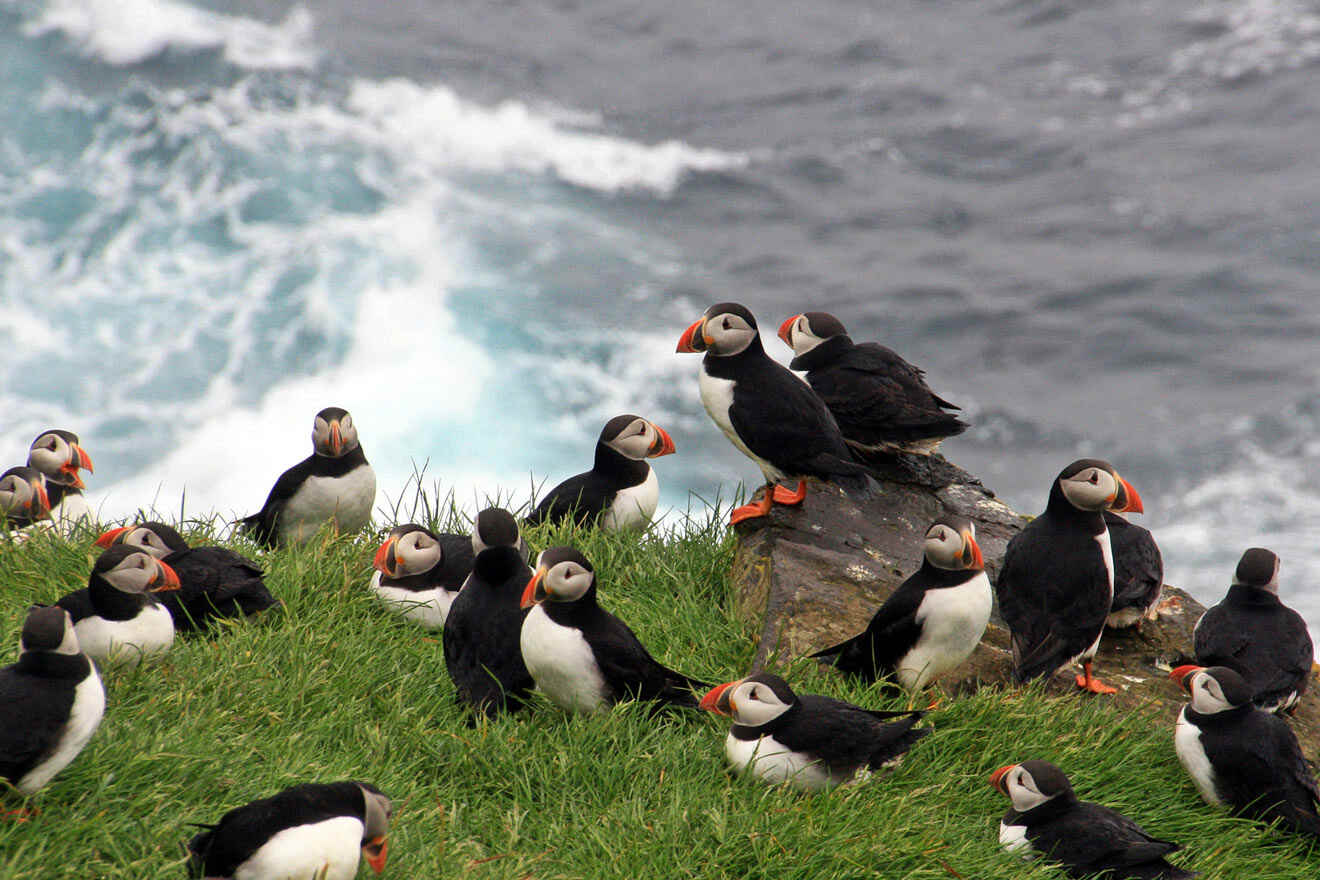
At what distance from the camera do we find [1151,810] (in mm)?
5004

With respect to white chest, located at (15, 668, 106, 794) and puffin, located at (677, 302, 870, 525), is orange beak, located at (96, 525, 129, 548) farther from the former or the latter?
puffin, located at (677, 302, 870, 525)

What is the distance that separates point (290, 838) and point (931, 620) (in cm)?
274

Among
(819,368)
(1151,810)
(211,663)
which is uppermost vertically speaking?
(819,368)

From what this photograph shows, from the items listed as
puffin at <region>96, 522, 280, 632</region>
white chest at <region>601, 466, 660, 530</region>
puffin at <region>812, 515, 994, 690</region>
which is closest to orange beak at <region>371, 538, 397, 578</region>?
puffin at <region>96, 522, 280, 632</region>

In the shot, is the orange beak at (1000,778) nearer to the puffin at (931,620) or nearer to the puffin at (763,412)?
the puffin at (931,620)

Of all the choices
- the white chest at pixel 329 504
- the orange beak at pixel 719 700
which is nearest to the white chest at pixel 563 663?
the orange beak at pixel 719 700

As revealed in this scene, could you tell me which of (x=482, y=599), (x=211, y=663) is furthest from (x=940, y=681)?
(x=211, y=663)

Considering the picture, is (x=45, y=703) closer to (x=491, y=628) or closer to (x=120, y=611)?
(x=120, y=611)

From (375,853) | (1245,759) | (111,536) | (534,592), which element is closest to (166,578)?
(111,536)

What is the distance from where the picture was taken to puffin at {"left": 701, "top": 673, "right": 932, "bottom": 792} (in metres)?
4.47

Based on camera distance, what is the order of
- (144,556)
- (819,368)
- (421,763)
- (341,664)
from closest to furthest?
(421,763)
(144,556)
(341,664)
(819,368)

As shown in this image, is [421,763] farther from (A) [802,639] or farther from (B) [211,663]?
(A) [802,639]

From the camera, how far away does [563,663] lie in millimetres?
4785

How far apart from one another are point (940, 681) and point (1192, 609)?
77.5 inches
